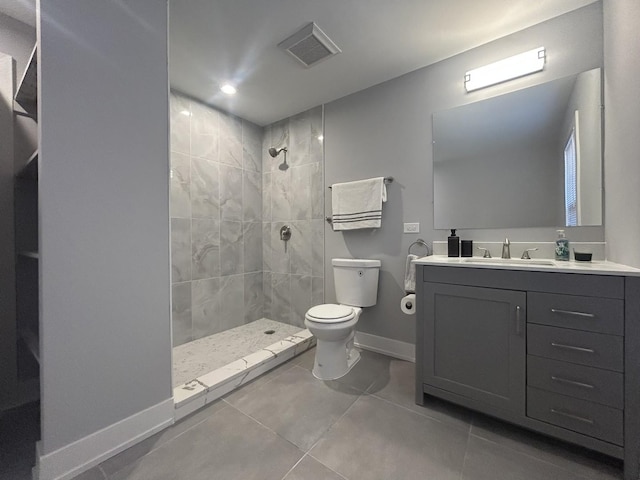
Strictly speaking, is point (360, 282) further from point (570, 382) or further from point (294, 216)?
point (570, 382)

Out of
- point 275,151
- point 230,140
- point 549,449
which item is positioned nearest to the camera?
point 549,449

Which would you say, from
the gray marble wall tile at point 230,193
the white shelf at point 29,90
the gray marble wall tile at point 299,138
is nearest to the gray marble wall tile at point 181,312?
the gray marble wall tile at point 230,193

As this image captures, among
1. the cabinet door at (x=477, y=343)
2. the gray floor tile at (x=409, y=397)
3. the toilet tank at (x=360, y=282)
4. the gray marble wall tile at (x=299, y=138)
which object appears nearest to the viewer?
the cabinet door at (x=477, y=343)

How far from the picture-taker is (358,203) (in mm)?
2240

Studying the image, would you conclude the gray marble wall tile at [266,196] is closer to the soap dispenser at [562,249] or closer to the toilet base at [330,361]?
the toilet base at [330,361]

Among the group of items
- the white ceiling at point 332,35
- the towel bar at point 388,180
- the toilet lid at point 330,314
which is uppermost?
the white ceiling at point 332,35

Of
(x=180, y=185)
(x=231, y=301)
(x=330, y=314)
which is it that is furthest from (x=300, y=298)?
(x=180, y=185)

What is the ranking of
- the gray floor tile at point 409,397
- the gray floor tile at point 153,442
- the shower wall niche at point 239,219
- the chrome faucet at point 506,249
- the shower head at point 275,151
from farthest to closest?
the shower head at point 275,151
the shower wall niche at point 239,219
the chrome faucet at point 506,249
the gray floor tile at point 409,397
the gray floor tile at point 153,442

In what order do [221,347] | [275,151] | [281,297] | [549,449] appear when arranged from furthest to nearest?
[281,297], [275,151], [221,347], [549,449]

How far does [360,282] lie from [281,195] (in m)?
1.36

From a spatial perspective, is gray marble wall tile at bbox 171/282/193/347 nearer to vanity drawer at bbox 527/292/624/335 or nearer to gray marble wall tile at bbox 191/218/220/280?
gray marble wall tile at bbox 191/218/220/280

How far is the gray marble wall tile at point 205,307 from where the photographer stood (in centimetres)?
245

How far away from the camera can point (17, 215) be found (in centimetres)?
156

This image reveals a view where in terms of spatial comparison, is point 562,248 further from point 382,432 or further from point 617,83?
point 382,432
